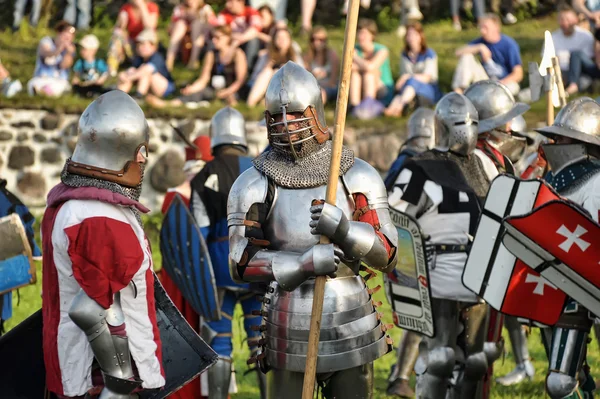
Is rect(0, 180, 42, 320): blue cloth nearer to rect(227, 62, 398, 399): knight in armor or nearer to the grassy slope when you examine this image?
the grassy slope

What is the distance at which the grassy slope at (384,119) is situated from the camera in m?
8.42

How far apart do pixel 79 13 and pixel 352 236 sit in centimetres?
1304

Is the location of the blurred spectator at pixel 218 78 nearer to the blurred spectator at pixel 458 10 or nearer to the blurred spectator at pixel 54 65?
the blurred spectator at pixel 54 65

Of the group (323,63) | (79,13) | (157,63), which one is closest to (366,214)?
(323,63)

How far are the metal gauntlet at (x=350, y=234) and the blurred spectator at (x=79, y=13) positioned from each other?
12.8m

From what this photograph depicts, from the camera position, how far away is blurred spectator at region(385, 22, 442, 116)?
1327cm

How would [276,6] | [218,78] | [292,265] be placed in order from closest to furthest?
[292,265] → [218,78] → [276,6]

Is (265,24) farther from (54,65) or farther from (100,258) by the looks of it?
(100,258)

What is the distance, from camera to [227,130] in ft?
25.3

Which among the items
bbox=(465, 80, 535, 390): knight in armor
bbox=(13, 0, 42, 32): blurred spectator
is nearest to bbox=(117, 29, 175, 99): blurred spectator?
bbox=(13, 0, 42, 32): blurred spectator

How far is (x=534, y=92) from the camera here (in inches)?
309

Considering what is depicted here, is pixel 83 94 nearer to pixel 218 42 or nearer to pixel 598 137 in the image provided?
pixel 218 42

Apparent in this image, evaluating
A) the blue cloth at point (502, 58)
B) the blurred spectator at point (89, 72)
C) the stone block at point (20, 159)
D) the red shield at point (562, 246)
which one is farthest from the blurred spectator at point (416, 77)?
the red shield at point (562, 246)

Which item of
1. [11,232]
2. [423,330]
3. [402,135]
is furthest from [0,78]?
[423,330]
